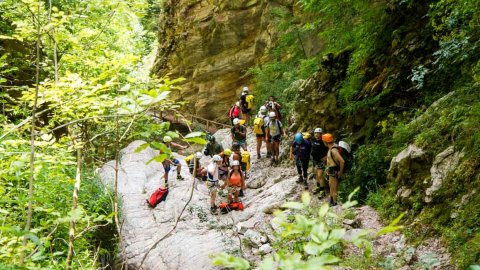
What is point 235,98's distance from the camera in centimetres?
2138

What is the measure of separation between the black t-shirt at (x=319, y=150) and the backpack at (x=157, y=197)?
16.2 ft

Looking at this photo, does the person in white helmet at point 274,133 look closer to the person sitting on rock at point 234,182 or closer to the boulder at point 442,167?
the person sitting on rock at point 234,182

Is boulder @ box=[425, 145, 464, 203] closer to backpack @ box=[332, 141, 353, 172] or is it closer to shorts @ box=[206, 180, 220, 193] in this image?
backpack @ box=[332, 141, 353, 172]

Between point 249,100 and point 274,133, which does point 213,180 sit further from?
point 249,100

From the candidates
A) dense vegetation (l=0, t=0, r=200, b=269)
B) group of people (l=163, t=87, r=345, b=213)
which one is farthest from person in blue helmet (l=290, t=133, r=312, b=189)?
dense vegetation (l=0, t=0, r=200, b=269)

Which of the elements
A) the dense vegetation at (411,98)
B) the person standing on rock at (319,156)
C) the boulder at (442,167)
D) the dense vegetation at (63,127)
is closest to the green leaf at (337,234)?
the dense vegetation at (63,127)

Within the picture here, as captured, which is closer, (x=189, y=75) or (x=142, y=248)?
(x=142, y=248)

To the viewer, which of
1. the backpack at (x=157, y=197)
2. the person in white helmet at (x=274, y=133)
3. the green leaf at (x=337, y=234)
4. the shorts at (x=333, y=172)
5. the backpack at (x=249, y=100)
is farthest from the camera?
the backpack at (x=249, y=100)

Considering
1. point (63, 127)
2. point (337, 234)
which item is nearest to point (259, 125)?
point (63, 127)

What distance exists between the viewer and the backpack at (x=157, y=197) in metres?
11.6

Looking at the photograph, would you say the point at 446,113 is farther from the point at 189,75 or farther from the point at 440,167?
the point at 189,75

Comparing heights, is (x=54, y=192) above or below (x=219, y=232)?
above

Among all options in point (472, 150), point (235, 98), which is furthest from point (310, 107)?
point (235, 98)

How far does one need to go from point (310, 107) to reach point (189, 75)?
1189cm
